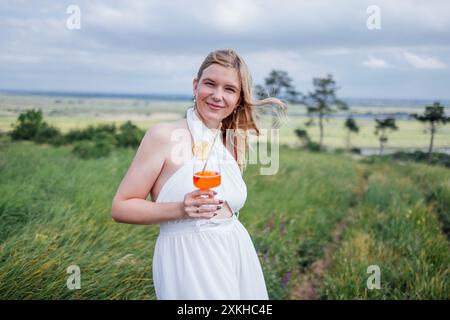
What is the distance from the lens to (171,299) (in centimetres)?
201

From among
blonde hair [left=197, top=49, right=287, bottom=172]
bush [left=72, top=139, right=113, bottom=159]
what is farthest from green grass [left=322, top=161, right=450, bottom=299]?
bush [left=72, top=139, right=113, bottom=159]

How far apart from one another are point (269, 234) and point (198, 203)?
3909 mm

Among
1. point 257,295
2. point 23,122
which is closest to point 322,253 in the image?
point 257,295

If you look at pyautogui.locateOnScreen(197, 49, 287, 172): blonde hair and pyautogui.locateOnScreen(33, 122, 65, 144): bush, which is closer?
pyautogui.locateOnScreen(197, 49, 287, 172): blonde hair

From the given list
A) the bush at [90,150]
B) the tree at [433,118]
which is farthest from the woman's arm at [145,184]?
the bush at [90,150]

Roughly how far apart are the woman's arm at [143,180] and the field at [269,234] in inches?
58.5

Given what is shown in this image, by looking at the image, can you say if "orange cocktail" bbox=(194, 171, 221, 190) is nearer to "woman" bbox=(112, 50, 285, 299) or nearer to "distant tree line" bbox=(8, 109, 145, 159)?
"woman" bbox=(112, 50, 285, 299)

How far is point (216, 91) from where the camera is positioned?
2070mm

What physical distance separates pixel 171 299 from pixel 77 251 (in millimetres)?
1743

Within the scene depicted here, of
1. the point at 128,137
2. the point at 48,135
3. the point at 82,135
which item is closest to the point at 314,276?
the point at 48,135

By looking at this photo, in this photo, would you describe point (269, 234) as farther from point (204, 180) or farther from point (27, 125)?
point (27, 125)

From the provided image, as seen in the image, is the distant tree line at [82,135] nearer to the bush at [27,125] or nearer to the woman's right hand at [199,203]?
the bush at [27,125]

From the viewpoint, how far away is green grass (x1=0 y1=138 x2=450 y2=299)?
323 centimetres
